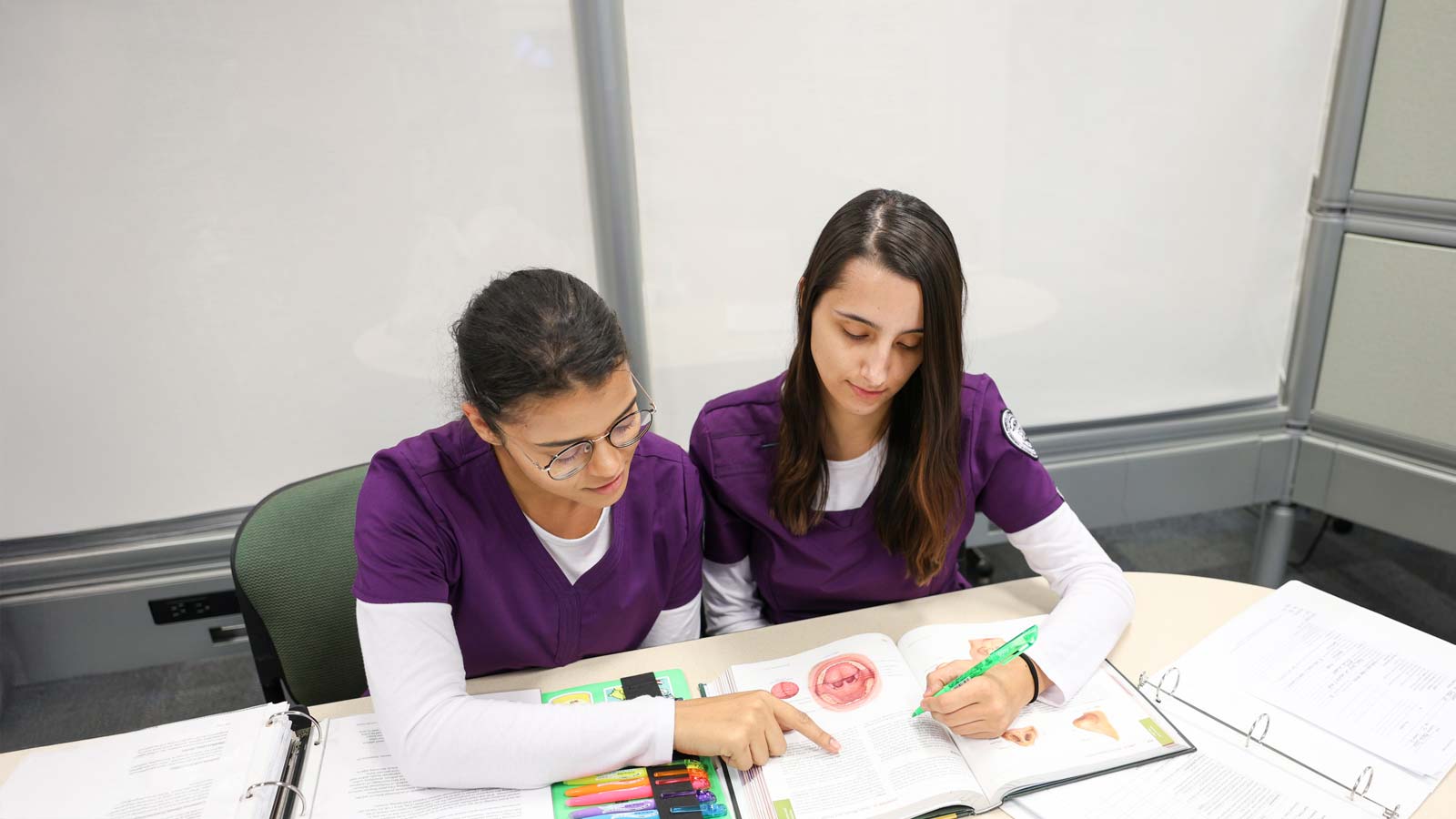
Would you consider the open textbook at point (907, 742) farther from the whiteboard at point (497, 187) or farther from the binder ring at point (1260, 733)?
the whiteboard at point (497, 187)

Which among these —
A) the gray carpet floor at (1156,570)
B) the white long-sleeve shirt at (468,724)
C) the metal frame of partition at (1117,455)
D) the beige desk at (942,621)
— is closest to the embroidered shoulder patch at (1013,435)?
the beige desk at (942,621)

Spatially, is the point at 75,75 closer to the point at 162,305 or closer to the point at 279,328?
the point at 162,305

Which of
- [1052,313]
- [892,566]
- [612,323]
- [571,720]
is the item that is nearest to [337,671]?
[571,720]

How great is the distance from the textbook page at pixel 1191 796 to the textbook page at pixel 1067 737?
0.7 inches

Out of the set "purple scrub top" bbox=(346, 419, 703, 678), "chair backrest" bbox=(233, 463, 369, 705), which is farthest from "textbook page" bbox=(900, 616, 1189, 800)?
"chair backrest" bbox=(233, 463, 369, 705)

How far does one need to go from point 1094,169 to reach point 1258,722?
4.81ft

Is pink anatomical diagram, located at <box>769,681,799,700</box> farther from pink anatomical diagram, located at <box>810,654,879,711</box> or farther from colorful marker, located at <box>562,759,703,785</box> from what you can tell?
colorful marker, located at <box>562,759,703,785</box>

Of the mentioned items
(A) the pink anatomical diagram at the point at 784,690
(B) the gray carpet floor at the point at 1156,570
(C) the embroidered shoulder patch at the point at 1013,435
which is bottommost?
(B) the gray carpet floor at the point at 1156,570

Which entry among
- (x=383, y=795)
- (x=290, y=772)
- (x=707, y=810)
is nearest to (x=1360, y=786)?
(x=707, y=810)

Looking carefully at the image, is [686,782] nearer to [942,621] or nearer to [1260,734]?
[942,621]

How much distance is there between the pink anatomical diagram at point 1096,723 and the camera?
1.07m

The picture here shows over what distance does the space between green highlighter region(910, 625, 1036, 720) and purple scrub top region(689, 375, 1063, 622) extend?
306 mm

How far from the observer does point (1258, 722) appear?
42.1 inches

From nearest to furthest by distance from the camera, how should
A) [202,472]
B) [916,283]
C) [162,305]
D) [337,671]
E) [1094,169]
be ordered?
[916,283]
[337,671]
[162,305]
[202,472]
[1094,169]
